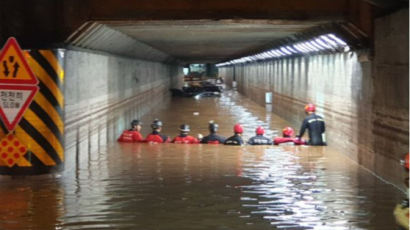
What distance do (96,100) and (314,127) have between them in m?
5.82

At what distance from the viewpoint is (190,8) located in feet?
39.9

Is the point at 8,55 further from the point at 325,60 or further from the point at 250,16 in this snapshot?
the point at 325,60

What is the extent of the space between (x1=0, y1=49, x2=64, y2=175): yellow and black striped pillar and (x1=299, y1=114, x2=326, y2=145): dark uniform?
7338mm

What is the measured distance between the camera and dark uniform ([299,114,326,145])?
54.4ft

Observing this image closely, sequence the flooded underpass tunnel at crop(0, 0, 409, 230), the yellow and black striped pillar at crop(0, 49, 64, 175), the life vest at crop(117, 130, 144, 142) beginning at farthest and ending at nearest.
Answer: the life vest at crop(117, 130, 144, 142) < the yellow and black striped pillar at crop(0, 49, 64, 175) < the flooded underpass tunnel at crop(0, 0, 409, 230)

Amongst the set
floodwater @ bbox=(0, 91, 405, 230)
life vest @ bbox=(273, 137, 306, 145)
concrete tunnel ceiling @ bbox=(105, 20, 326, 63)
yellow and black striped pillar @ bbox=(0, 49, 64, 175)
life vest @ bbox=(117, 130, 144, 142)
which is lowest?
floodwater @ bbox=(0, 91, 405, 230)

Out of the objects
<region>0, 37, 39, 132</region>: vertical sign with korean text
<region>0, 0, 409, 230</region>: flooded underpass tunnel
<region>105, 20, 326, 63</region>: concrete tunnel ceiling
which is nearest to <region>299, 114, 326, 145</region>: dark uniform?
<region>0, 0, 409, 230</region>: flooded underpass tunnel

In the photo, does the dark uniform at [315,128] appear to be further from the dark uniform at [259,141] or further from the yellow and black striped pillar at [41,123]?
the yellow and black striped pillar at [41,123]

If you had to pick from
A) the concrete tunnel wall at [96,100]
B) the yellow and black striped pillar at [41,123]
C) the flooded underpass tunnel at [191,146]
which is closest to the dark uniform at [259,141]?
the flooded underpass tunnel at [191,146]

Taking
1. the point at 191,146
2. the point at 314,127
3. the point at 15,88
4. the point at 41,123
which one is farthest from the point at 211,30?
the point at 15,88

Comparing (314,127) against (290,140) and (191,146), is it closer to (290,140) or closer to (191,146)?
(290,140)

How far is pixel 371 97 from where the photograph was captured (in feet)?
40.5

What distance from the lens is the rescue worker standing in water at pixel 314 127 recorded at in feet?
54.4

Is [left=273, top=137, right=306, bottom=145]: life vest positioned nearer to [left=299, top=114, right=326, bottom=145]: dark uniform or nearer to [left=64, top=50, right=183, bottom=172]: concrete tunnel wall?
[left=299, top=114, right=326, bottom=145]: dark uniform
